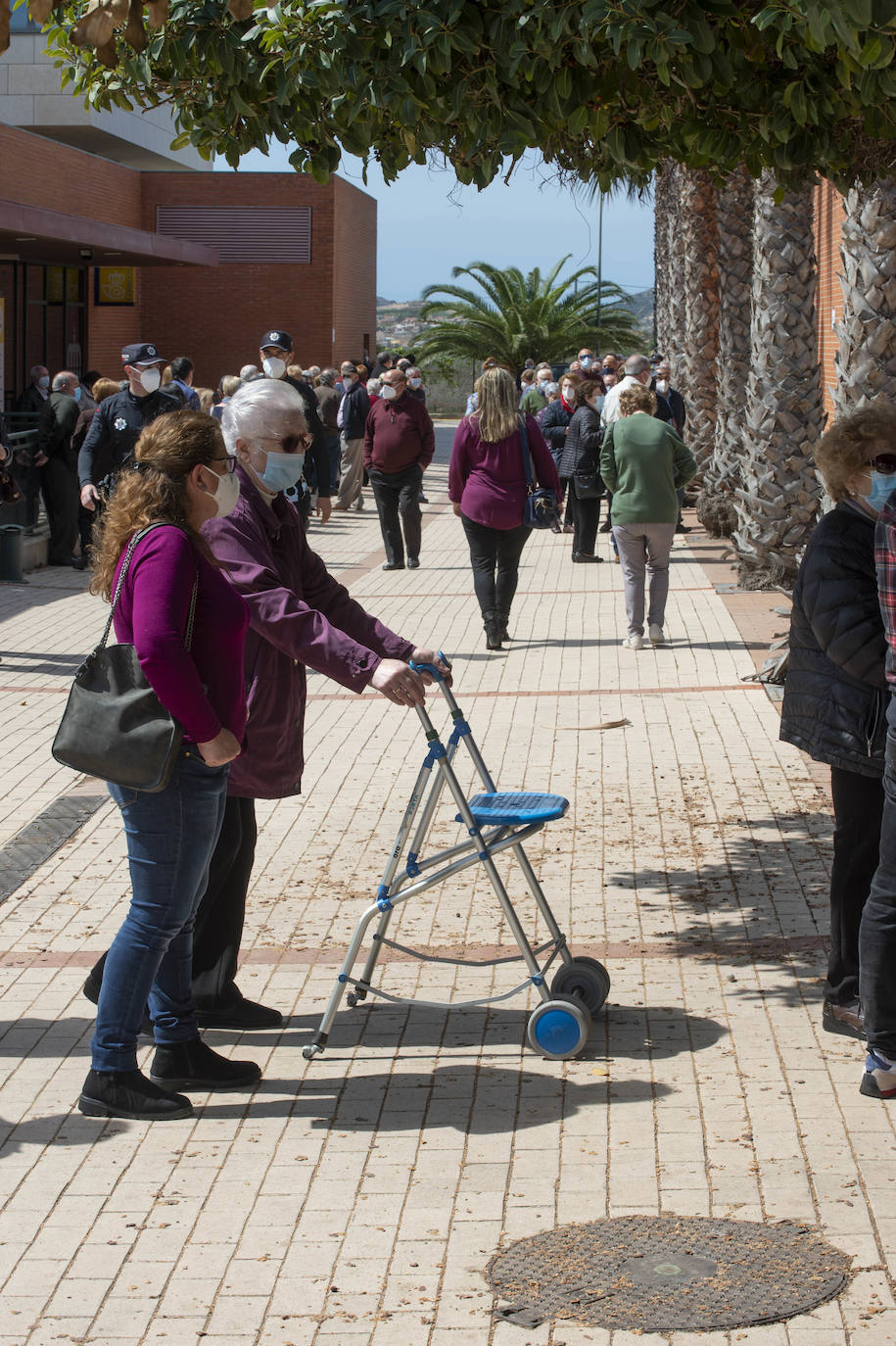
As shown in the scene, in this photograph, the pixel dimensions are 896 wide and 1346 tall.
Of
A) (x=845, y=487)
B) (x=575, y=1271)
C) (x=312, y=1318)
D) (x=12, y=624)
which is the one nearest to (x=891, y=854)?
(x=845, y=487)

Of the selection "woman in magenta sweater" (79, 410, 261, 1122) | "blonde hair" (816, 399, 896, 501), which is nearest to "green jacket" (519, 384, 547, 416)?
"blonde hair" (816, 399, 896, 501)

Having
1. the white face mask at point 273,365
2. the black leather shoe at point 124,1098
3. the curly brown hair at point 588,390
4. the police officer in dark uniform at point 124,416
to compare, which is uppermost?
the curly brown hair at point 588,390

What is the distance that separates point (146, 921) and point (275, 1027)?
3.09ft

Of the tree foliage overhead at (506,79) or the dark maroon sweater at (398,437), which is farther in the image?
the dark maroon sweater at (398,437)

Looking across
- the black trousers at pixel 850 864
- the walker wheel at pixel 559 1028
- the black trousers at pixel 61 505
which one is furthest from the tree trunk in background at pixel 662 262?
the walker wheel at pixel 559 1028

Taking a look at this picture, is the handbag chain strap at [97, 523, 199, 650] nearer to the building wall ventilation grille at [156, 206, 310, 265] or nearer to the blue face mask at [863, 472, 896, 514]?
the blue face mask at [863, 472, 896, 514]

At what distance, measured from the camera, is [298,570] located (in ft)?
17.5

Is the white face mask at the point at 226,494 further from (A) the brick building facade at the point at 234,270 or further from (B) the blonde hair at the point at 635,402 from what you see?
(A) the brick building facade at the point at 234,270

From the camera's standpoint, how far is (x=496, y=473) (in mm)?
11969

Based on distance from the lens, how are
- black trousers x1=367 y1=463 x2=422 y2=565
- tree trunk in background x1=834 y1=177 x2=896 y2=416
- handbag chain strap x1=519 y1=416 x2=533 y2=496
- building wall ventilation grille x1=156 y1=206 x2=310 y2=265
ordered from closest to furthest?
tree trunk in background x1=834 y1=177 x2=896 y2=416, handbag chain strap x1=519 y1=416 x2=533 y2=496, black trousers x1=367 y1=463 x2=422 y2=565, building wall ventilation grille x1=156 y1=206 x2=310 y2=265

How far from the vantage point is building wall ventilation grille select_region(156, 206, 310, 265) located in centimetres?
4119

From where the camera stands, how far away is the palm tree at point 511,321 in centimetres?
4541

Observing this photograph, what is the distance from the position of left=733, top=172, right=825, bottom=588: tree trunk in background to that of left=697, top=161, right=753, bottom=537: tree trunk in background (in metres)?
3.90

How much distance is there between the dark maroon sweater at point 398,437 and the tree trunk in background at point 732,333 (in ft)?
14.6
